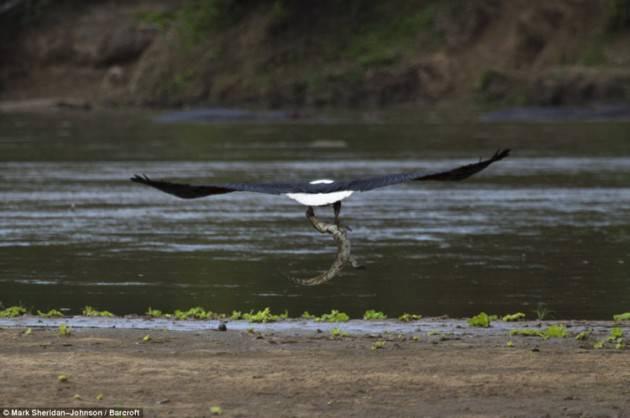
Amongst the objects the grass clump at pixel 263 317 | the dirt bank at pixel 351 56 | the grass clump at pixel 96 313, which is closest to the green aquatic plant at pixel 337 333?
the grass clump at pixel 263 317

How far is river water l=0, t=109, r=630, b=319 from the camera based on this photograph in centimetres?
1419

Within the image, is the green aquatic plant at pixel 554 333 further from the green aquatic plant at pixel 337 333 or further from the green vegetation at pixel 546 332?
the green aquatic plant at pixel 337 333

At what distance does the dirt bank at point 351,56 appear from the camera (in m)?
60.8

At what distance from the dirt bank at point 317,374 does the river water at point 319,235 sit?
8.31 feet

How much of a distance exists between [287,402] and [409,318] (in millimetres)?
3792

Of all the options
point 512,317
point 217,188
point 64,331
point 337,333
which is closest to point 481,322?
point 512,317

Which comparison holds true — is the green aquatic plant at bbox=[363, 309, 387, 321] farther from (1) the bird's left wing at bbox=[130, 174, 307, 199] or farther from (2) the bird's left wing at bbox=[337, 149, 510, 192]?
(1) the bird's left wing at bbox=[130, 174, 307, 199]

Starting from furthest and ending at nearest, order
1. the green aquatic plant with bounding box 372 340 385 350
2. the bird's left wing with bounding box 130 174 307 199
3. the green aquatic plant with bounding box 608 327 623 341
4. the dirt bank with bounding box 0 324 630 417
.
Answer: the green aquatic plant with bounding box 608 327 623 341 → the green aquatic plant with bounding box 372 340 385 350 → the bird's left wing with bounding box 130 174 307 199 → the dirt bank with bounding box 0 324 630 417

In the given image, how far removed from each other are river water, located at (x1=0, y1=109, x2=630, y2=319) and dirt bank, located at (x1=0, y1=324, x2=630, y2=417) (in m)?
2.53

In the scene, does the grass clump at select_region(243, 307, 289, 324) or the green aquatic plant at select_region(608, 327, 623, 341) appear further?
the grass clump at select_region(243, 307, 289, 324)

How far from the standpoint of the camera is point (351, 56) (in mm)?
68500

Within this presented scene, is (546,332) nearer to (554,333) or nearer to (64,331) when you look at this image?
(554,333)

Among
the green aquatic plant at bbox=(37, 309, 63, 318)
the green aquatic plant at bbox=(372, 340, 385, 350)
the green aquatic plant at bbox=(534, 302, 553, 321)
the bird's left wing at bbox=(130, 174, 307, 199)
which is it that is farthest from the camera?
the green aquatic plant at bbox=(534, 302, 553, 321)

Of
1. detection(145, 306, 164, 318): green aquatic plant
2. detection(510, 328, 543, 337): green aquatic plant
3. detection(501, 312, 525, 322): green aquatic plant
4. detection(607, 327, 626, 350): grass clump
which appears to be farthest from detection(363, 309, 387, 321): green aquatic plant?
Result: detection(607, 327, 626, 350): grass clump
